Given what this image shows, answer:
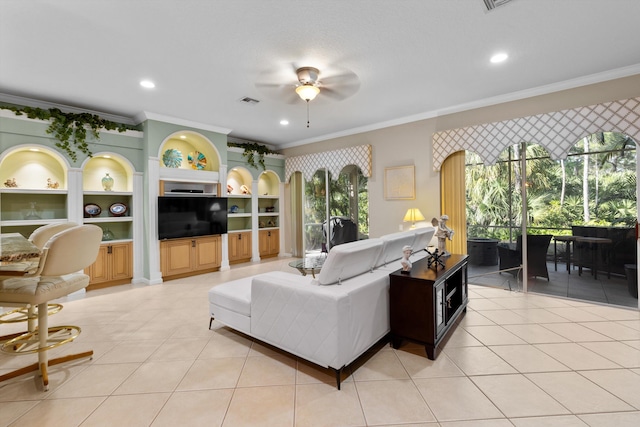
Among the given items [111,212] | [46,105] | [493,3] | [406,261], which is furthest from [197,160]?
[493,3]

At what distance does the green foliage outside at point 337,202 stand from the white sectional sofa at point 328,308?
3.25m

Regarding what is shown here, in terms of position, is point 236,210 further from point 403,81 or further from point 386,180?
point 403,81

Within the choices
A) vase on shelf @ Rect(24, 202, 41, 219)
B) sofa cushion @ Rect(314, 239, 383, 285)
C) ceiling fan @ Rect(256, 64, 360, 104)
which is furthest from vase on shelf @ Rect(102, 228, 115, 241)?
sofa cushion @ Rect(314, 239, 383, 285)

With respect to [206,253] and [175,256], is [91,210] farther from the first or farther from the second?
[206,253]

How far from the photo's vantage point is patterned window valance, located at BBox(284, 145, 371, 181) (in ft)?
18.5

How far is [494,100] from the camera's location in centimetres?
421

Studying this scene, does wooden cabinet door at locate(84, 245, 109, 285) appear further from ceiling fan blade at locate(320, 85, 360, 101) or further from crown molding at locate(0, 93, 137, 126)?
ceiling fan blade at locate(320, 85, 360, 101)

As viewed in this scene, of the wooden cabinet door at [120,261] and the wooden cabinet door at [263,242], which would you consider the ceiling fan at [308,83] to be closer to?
the wooden cabinet door at [120,261]

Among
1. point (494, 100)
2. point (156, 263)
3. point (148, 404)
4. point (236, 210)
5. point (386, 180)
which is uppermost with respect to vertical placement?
point (494, 100)

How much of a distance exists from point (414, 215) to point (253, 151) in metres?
3.86

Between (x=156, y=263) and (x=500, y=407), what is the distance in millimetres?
4967

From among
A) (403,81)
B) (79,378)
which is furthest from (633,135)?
(79,378)

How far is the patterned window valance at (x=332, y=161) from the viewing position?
18.5ft

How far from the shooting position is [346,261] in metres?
2.20
